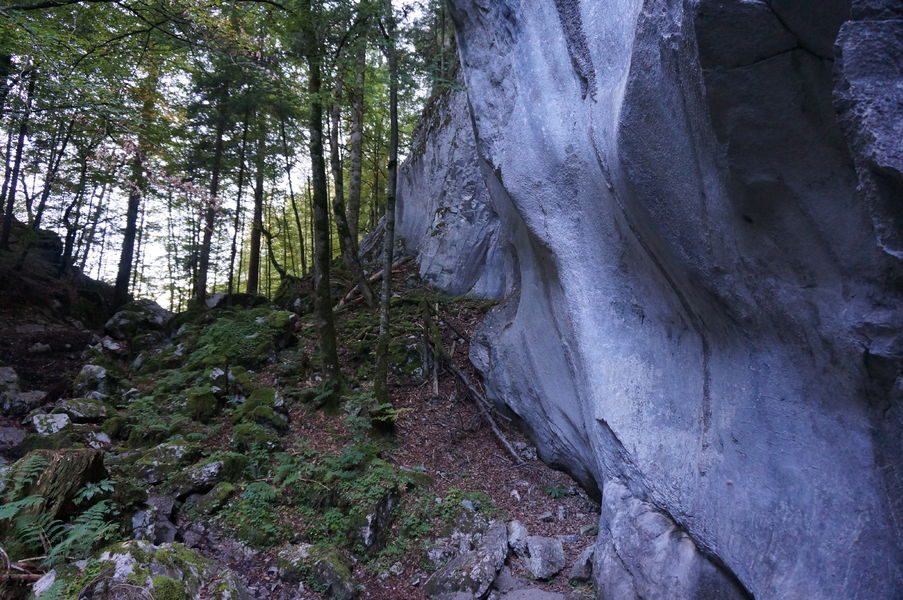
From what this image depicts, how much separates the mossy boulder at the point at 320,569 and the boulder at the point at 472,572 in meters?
0.91

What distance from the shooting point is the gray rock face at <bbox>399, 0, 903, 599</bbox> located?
292 centimetres

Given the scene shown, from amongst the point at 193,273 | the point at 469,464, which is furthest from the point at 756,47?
the point at 193,273

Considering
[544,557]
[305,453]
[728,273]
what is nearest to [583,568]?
[544,557]

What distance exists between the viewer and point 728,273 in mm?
3793

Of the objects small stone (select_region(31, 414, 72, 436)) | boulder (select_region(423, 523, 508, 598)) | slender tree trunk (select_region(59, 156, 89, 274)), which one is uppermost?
slender tree trunk (select_region(59, 156, 89, 274))

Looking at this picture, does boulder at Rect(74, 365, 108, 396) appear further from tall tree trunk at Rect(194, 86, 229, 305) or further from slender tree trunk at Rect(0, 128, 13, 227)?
slender tree trunk at Rect(0, 128, 13, 227)

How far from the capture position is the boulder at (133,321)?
563 inches

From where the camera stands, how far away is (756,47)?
299cm

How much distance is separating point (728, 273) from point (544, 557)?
3.90 meters

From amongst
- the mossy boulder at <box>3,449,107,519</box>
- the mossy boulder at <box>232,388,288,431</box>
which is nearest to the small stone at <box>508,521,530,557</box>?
the mossy boulder at <box>232,388,288,431</box>

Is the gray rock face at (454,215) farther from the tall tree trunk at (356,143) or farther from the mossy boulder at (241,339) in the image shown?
the mossy boulder at (241,339)

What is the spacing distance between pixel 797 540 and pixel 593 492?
388cm

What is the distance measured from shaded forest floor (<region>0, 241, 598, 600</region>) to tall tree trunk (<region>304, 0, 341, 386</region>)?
83cm

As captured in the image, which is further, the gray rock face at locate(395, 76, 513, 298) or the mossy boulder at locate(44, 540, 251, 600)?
the gray rock face at locate(395, 76, 513, 298)
